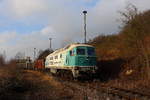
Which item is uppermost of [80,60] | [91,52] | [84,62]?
[91,52]

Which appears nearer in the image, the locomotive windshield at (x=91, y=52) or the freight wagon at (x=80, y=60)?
the freight wagon at (x=80, y=60)

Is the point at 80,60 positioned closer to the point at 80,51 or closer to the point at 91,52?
the point at 80,51

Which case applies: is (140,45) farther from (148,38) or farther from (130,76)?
(130,76)

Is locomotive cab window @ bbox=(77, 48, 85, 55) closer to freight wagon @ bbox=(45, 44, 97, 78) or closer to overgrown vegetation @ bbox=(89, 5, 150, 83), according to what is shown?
freight wagon @ bbox=(45, 44, 97, 78)

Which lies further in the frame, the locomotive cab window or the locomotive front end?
the locomotive cab window

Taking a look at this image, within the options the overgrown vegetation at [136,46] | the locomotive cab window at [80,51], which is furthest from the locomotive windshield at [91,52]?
the overgrown vegetation at [136,46]

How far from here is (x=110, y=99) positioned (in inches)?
518

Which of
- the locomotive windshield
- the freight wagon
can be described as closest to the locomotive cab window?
the freight wagon

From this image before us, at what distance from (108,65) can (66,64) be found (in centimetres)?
491

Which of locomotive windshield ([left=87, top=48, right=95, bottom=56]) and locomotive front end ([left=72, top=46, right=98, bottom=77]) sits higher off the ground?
locomotive windshield ([left=87, top=48, right=95, bottom=56])

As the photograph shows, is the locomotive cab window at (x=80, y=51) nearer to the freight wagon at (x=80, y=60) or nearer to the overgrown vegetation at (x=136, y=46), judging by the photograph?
the freight wagon at (x=80, y=60)

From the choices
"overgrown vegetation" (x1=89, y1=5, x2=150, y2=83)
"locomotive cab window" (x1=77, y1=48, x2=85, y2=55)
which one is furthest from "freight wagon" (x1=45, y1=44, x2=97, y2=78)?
"overgrown vegetation" (x1=89, y1=5, x2=150, y2=83)

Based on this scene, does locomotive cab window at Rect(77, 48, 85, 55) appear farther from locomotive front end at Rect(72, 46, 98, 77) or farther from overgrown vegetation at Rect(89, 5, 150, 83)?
overgrown vegetation at Rect(89, 5, 150, 83)

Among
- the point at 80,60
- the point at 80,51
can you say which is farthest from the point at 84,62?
the point at 80,51
